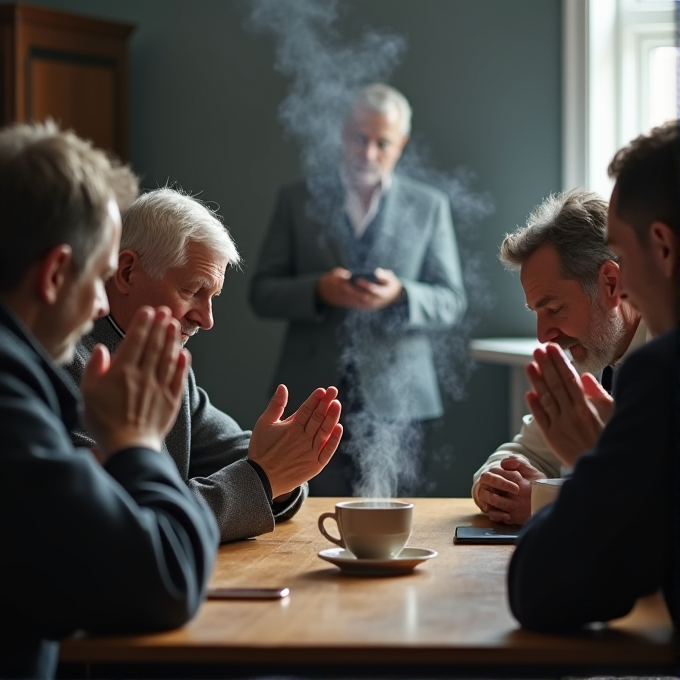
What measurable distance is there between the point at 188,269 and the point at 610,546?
110 cm

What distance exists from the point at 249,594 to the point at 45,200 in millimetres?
514

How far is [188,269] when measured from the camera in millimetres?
1995

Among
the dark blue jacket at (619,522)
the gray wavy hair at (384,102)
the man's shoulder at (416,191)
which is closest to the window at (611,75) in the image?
the man's shoulder at (416,191)

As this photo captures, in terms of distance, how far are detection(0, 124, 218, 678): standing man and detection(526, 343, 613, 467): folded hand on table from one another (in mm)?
438

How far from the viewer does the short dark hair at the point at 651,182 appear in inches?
46.9

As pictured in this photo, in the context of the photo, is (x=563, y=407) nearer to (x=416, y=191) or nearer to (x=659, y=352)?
(x=659, y=352)

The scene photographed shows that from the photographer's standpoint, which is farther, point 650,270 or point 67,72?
point 67,72

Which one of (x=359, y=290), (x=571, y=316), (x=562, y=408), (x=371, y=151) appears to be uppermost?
(x=371, y=151)

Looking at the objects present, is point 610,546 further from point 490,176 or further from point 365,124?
point 490,176

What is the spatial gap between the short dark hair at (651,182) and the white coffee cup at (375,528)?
1.60 feet

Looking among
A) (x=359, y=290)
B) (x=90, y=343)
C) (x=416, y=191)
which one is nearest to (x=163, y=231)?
(x=90, y=343)

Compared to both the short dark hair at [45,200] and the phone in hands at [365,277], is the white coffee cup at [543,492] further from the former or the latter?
the phone in hands at [365,277]

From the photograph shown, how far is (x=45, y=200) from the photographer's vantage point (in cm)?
115

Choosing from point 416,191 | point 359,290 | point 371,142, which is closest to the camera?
point 359,290
